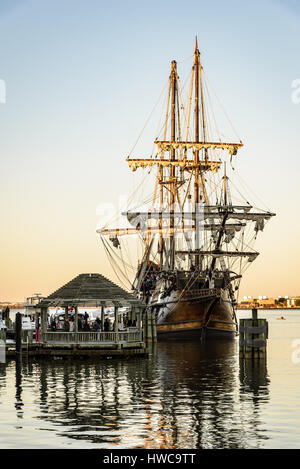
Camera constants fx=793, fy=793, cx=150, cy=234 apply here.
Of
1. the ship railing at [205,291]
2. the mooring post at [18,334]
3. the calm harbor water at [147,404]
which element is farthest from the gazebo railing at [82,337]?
the ship railing at [205,291]

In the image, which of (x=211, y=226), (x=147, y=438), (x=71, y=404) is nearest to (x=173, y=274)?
(x=211, y=226)

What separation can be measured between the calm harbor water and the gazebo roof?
3416 millimetres

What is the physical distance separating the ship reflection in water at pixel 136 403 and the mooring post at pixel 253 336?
115cm

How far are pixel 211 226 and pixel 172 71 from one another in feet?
69.9

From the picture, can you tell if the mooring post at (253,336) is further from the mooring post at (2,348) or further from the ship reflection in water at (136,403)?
the mooring post at (2,348)

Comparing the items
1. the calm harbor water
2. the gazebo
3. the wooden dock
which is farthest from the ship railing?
the gazebo

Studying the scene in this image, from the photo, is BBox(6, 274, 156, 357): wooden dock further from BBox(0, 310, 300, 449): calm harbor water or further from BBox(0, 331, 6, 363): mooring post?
BBox(0, 310, 300, 449): calm harbor water

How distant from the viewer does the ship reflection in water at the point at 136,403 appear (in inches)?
907

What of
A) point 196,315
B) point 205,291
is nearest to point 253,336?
point 205,291

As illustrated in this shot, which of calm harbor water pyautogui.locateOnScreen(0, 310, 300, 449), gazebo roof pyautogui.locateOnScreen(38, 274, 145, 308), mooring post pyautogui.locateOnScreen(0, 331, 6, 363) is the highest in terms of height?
gazebo roof pyautogui.locateOnScreen(38, 274, 145, 308)

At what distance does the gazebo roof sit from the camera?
4653 centimetres

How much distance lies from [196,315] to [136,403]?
46.0m

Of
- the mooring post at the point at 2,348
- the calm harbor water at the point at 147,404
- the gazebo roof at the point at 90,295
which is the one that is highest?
the gazebo roof at the point at 90,295

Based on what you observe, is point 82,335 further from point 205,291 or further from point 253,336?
point 205,291
